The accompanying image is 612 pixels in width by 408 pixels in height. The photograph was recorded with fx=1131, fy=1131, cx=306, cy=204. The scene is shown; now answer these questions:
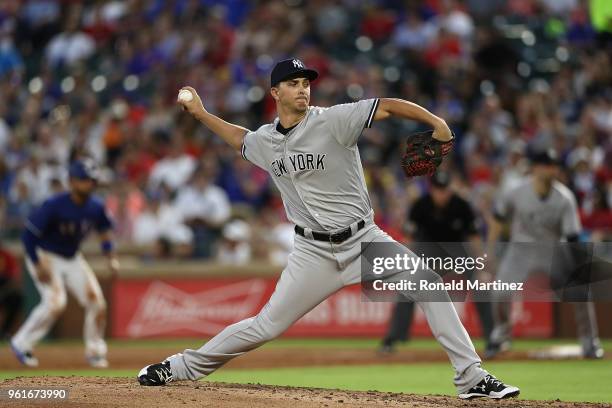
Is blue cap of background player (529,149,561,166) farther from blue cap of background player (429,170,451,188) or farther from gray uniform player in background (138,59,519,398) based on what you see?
gray uniform player in background (138,59,519,398)

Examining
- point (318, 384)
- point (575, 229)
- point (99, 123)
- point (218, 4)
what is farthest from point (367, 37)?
point (318, 384)

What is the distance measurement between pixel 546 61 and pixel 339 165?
492 inches

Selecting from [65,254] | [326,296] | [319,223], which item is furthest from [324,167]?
[65,254]

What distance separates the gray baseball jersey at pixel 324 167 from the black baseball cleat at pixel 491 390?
54.3 inches

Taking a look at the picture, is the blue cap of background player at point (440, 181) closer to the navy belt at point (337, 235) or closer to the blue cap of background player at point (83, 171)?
the blue cap of background player at point (83, 171)

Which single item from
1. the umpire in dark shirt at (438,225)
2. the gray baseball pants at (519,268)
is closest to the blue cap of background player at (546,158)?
the gray baseball pants at (519,268)

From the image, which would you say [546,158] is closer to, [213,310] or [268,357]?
[268,357]

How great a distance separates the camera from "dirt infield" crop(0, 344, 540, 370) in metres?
12.5

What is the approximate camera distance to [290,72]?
7.69m

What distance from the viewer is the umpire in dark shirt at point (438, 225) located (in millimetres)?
12938

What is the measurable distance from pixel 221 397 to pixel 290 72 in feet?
7.33

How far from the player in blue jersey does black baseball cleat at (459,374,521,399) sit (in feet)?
19.0

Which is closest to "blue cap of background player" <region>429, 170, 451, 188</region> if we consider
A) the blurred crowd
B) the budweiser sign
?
the blurred crowd

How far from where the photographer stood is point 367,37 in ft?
66.8
